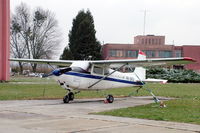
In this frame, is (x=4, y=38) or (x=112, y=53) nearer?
(x=4, y=38)

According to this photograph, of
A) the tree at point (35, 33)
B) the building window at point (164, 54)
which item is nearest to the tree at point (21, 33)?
the tree at point (35, 33)

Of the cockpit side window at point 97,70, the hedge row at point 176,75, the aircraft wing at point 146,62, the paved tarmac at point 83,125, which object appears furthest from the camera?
the hedge row at point 176,75

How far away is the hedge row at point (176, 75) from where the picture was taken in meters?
59.4

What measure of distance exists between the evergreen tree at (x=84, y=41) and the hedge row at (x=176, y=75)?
68.1 feet

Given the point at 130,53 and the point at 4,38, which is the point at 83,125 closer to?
the point at 4,38

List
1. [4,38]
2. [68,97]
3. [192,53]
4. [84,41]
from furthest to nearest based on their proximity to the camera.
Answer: [192,53] < [84,41] < [4,38] < [68,97]

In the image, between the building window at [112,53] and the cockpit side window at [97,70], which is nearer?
the cockpit side window at [97,70]

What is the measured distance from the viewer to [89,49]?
270 feet

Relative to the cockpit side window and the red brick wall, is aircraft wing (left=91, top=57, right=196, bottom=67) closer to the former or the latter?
the cockpit side window

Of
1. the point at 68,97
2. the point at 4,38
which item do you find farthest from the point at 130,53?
the point at 68,97

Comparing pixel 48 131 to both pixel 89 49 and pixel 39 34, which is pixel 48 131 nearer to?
pixel 89 49

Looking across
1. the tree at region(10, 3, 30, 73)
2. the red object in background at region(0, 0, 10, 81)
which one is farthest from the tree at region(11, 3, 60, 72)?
the red object in background at region(0, 0, 10, 81)

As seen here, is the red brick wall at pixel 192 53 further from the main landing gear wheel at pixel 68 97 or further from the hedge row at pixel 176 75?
the main landing gear wheel at pixel 68 97

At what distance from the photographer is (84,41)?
83.8 meters
